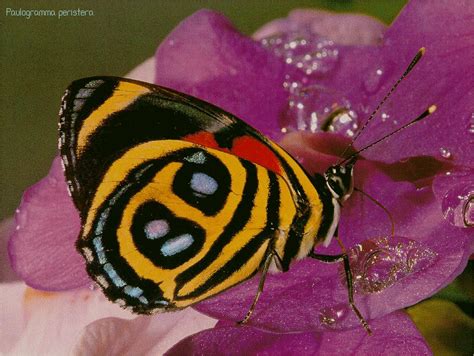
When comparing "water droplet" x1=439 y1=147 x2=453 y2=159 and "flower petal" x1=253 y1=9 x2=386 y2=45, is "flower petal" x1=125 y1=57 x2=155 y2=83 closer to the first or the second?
"flower petal" x1=253 y1=9 x2=386 y2=45

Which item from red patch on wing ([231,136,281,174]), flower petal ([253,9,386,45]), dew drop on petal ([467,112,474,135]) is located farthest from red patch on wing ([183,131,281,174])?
flower petal ([253,9,386,45])

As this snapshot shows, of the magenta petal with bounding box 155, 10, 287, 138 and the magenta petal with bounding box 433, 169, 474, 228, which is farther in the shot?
the magenta petal with bounding box 155, 10, 287, 138

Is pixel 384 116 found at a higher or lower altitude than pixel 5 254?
higher

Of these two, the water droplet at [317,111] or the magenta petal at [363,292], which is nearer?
the magenta petal at [363,292]

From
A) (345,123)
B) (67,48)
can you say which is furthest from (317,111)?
(67,48)

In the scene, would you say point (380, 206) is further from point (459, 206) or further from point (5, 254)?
point (5, 254)

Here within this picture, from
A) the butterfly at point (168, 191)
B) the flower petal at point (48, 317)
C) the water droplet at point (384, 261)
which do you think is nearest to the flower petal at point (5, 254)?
the flower petal at point (48, 317)

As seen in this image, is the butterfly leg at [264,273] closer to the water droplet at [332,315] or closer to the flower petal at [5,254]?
the water droplet at [332,315]
